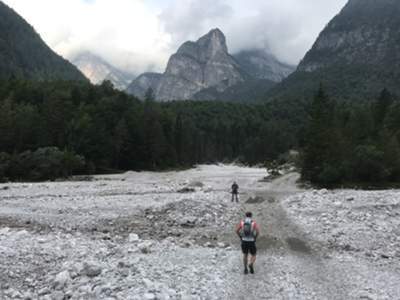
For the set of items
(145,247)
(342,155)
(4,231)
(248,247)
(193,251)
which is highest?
(342,155)

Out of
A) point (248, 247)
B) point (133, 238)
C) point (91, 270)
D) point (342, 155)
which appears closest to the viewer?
point (91, 270)

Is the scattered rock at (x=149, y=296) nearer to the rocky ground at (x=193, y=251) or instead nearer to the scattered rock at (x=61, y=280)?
the rocky ground at (x=193, y=251)

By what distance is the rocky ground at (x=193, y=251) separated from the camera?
46.3 feet

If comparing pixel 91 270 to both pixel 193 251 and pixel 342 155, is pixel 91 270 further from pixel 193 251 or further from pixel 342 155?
pixel 342 155

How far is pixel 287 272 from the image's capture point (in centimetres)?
1664

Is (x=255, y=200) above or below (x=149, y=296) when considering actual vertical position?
above

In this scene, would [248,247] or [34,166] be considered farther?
[34,166]

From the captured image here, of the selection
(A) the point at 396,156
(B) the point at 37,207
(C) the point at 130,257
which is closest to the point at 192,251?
(C) the point at 130,257

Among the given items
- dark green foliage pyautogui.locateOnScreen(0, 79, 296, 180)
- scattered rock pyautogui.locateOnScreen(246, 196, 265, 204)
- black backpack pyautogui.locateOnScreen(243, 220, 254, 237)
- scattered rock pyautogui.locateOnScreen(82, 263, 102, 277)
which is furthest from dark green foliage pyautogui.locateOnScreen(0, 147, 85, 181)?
black backpack pyautogui.locateOnScreen(243, 220, 254, 237)

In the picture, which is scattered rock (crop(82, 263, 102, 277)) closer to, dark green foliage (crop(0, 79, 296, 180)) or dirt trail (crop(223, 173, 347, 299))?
dirt trail (crop(223, 173, 347, 299))

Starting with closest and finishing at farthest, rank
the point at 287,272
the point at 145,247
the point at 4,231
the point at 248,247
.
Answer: the point at 248,247 → the point at 287,272 → the point at 145,247 → the point at 4,231

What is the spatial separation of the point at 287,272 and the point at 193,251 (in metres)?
4.72

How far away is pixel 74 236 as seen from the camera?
22.1 metres

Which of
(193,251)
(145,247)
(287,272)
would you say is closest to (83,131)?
(145,247)
